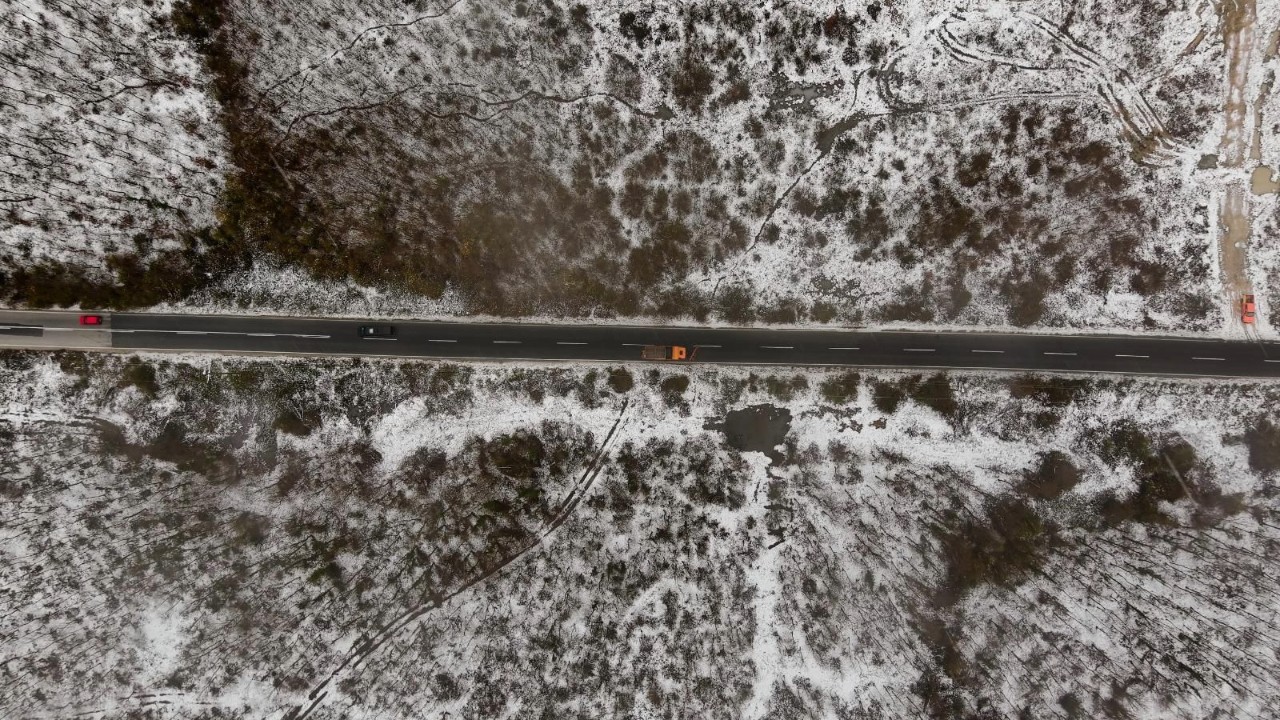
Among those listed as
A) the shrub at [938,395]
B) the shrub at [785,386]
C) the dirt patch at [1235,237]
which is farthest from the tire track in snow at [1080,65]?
the shrub at [785,386]

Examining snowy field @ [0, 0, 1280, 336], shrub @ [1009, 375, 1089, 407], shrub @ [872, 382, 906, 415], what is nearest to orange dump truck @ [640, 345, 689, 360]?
snowy field @ [0, 0, 1280, 336]

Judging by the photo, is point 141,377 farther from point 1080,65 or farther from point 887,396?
Result: point 1080,65

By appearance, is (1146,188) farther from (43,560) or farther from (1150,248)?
(43,560)

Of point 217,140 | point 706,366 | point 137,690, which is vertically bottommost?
point 137,690

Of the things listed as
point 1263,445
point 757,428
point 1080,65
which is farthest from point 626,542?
point 1080,65

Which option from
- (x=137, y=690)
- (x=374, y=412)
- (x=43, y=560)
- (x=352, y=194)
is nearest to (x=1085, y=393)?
(x=374, y=412)

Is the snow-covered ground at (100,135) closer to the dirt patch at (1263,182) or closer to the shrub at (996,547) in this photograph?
the shrub at (996,547)

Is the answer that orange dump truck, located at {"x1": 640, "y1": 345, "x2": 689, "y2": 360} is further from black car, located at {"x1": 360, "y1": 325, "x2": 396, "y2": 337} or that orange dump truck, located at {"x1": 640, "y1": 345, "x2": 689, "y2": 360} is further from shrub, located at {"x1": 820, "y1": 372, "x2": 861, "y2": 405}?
black car, located at {"x1": 360, "y1": 325, "x2": 396, "y2": 337}
